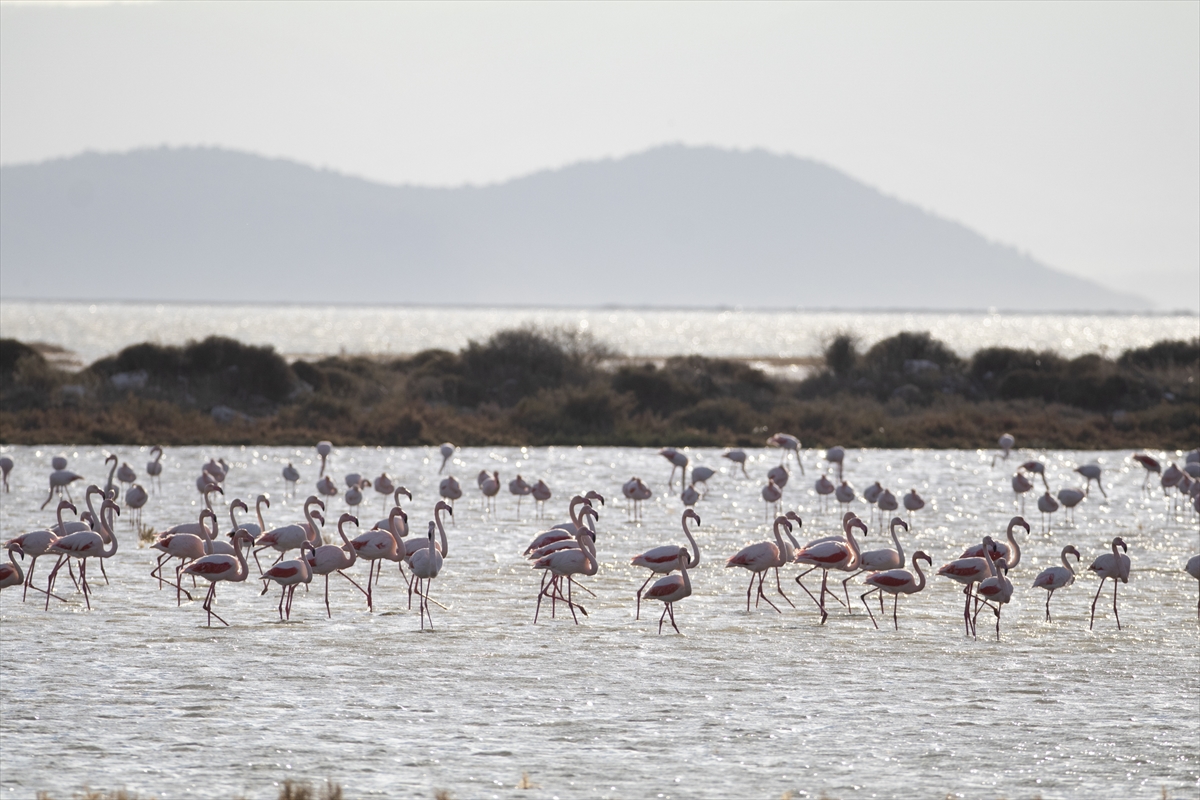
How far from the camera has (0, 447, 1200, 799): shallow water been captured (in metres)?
7.38

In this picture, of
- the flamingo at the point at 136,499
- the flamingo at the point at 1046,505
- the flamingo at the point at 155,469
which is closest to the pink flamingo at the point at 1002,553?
the flamingo at the point at 1046,505

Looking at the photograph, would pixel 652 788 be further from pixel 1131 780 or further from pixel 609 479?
pixel 609 479

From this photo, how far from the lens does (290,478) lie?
19.8m

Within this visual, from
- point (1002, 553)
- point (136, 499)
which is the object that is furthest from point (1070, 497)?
point (136, 499)

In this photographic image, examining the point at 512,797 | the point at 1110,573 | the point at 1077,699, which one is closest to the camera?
the point at 512,797

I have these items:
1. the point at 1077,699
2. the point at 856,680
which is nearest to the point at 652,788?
the point at 856,680

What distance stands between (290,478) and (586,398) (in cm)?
1300

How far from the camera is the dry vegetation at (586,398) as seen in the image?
1175 inches

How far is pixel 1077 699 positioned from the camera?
898 centimetres

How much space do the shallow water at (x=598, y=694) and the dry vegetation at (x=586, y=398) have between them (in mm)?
15336

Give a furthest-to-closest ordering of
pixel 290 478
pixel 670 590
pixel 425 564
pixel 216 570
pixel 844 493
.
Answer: pixel 290 478 → pixel 844 493 → pixel 425 564 → pixel 216 570 → pixel 670 590

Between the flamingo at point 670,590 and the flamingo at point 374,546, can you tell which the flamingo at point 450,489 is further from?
the flamingo at point 670,590

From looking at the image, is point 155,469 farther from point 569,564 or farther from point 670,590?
point 670,590

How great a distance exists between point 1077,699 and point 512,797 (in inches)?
161
